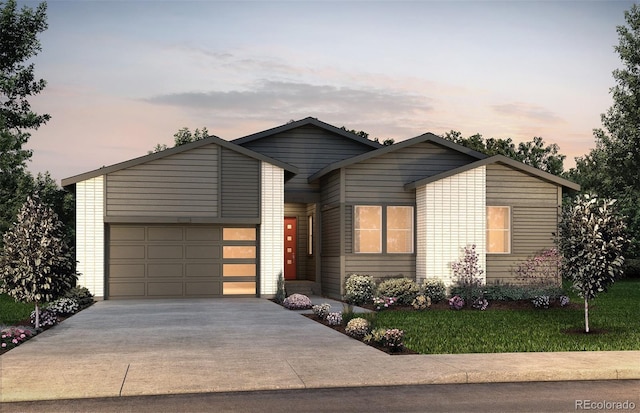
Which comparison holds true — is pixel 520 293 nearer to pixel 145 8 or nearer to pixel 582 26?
pixel 582 26

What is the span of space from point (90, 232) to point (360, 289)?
860 cm

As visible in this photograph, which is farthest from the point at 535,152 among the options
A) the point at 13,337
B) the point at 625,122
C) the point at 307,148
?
the point at 13,337

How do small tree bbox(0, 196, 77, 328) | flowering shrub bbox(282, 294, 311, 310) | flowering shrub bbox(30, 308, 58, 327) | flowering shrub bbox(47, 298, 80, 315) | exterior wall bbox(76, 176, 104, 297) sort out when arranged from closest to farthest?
1. small tree bbox(0, 196, 77, 328)
2. flowering shrub bbox(30, 308, 58, 327)
3. flowering shrub bbox(47, 298, 80, 315)
4. flowering shrub bbox(282, 294, 311, 310)
5. exterior wall bbox(76, 176, 104, 297)

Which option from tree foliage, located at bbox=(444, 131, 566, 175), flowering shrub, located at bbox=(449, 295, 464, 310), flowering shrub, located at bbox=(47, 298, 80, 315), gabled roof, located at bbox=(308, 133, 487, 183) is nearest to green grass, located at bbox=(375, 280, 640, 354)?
flowering shrub, located at bbox=(449, 295, 464, 310)

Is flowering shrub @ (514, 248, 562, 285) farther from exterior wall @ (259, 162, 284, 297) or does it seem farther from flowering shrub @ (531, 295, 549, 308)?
exterior wall @ (259, 162, 284, 297)

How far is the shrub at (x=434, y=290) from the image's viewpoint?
2283 centimetres

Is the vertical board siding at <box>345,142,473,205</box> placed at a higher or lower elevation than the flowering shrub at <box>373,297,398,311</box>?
higher

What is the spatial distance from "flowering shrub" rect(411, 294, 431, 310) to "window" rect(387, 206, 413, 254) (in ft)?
10.4

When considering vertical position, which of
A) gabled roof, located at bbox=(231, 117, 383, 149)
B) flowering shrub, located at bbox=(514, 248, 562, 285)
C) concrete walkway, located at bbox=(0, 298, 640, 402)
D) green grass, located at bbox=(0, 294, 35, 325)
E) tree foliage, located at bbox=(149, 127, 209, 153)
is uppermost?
tree foliage, located at bbox=(149, 127, 209, 153)

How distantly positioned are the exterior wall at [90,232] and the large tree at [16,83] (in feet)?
20.5

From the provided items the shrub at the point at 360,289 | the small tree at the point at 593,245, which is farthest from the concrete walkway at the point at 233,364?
the shrub at the point at 360,289

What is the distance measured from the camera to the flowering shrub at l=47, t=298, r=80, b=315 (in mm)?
19178

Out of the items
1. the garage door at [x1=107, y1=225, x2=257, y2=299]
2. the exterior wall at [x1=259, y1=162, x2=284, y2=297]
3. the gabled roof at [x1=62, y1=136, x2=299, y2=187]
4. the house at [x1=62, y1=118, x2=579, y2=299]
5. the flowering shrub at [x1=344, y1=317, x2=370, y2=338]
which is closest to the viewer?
the flowering shrub at [x1=344, y1=317, x2=370, y2=338]

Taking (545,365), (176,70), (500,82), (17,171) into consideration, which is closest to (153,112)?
(176,70)
